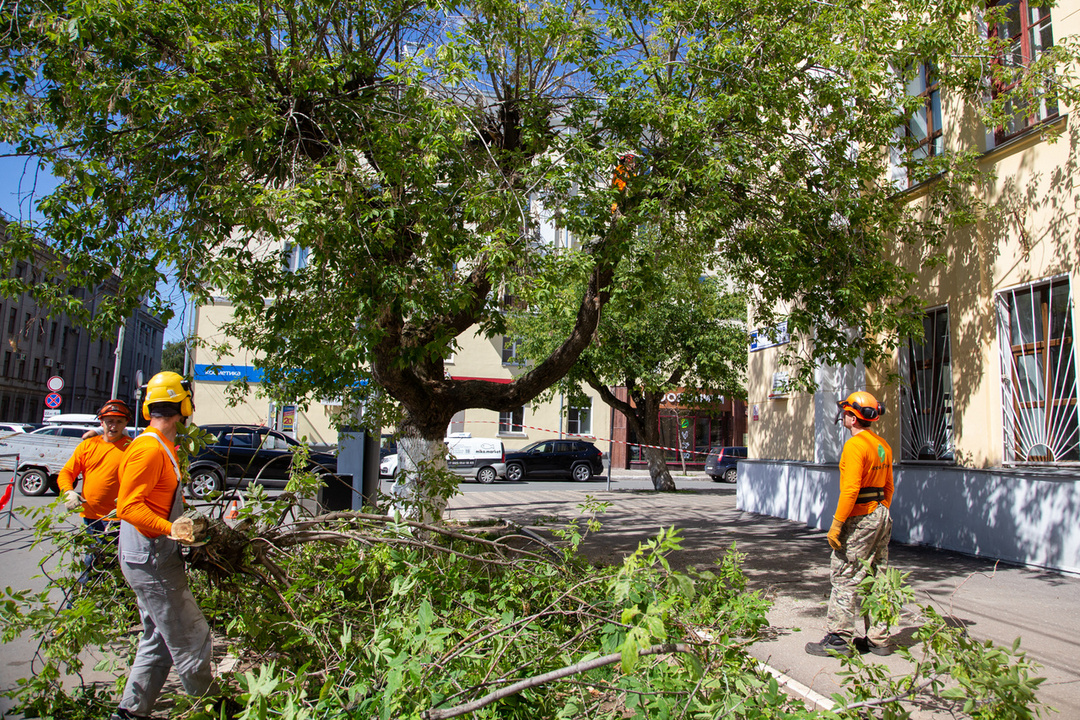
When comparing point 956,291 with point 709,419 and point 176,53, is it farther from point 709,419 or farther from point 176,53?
point 709,419

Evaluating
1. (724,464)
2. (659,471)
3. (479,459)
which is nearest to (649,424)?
(659,471)

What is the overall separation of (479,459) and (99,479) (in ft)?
69.0

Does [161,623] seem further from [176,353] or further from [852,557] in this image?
[176,353]

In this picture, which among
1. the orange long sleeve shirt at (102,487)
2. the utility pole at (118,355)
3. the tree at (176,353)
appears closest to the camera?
the orange long sleeve shirt at (102,487)

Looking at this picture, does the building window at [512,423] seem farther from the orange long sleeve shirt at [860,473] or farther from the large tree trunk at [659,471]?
Result: the orange long sleeve shirt at [860,473]

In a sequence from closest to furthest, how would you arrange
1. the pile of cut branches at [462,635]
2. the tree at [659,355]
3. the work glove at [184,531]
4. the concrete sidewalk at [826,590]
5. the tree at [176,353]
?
the pile of cut branches at [462,635] < the work glove at [184,531] < the concrete sidewalk at [826,590] < the tree at [176,353] < the tree at [659,355]

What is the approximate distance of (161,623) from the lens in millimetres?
3393

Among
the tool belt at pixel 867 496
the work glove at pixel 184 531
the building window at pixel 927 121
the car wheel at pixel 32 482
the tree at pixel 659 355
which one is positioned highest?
the building window at pixel 927 121

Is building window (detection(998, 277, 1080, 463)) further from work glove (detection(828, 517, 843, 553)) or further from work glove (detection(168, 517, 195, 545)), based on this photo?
work glove (detection(168, 517, 195, 545))

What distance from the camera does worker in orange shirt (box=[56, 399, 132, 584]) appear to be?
3828 mm

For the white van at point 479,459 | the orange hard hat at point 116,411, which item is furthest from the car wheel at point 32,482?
the orange hard hat at point 116,411

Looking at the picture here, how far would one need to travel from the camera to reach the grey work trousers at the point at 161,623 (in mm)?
3371

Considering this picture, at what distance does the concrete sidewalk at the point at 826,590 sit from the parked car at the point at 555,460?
461 inches

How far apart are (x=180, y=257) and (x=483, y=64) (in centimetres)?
437
